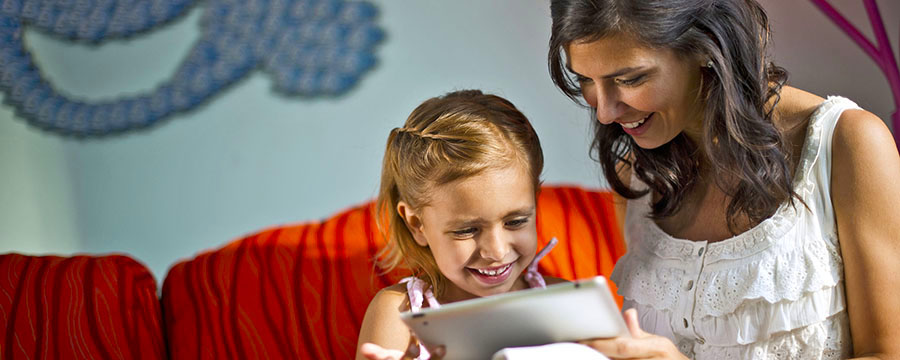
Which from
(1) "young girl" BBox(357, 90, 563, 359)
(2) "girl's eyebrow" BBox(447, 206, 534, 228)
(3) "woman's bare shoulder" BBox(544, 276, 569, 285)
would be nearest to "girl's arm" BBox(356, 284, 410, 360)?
Answer: (1) "young girl" BBox(357, 90, 563, 359)

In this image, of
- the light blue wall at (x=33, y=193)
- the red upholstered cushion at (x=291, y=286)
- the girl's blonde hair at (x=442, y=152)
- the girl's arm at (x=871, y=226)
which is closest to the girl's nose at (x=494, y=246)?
the girl's blonde hair at (x=442, y=152)

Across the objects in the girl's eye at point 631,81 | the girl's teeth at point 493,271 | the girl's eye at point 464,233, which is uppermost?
the girl's eye at point 631,81

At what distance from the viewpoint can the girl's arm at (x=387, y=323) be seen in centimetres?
146

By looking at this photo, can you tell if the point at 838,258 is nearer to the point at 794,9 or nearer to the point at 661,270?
the point at 661,270

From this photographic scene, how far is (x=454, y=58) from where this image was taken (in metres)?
2.30

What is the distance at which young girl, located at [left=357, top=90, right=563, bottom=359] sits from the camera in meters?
1.41

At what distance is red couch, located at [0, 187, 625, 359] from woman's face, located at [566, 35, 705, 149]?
1.64ft

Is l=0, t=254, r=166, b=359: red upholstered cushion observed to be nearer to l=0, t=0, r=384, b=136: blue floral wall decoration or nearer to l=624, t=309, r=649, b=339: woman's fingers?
l=0, t=0, r=384, b=136: blue floral wall decoration

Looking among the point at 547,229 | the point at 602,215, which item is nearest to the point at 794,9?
the point at 602,215

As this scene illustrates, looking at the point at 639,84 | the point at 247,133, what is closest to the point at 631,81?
the point at 639,84

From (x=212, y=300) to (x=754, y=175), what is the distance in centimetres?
112

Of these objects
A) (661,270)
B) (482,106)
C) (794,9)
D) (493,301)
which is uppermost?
(794,9)

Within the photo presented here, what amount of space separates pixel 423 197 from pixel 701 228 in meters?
0.54

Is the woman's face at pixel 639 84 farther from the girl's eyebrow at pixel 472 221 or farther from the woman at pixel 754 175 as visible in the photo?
the girl's eyebrow at pixel 472 221
